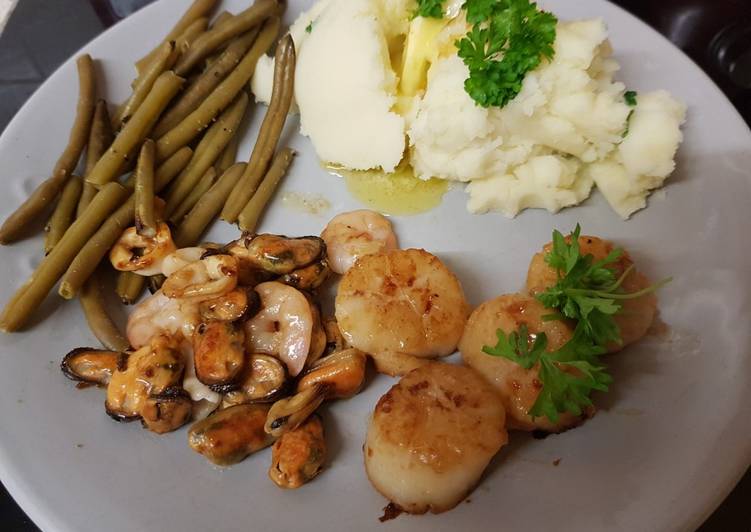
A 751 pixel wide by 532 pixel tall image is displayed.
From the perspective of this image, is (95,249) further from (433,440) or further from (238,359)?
(433,440)

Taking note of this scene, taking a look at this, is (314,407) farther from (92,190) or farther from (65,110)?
(65,110)

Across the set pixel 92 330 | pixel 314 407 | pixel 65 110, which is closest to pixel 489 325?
pixel 314 407

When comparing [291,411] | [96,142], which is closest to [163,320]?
[291,411]

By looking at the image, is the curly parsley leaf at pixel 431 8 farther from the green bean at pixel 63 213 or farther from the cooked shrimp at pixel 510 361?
the green bean at pixel 63 213

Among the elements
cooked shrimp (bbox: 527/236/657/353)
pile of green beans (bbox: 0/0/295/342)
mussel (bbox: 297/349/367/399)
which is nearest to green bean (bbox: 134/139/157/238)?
pile of green beans (bbox: 0/0/295/342)

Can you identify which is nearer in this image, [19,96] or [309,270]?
[309,270]

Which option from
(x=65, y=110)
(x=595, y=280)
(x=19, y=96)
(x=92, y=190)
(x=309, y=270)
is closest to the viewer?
(x=595, y=280)

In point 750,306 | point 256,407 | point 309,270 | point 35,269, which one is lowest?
point 750,306
